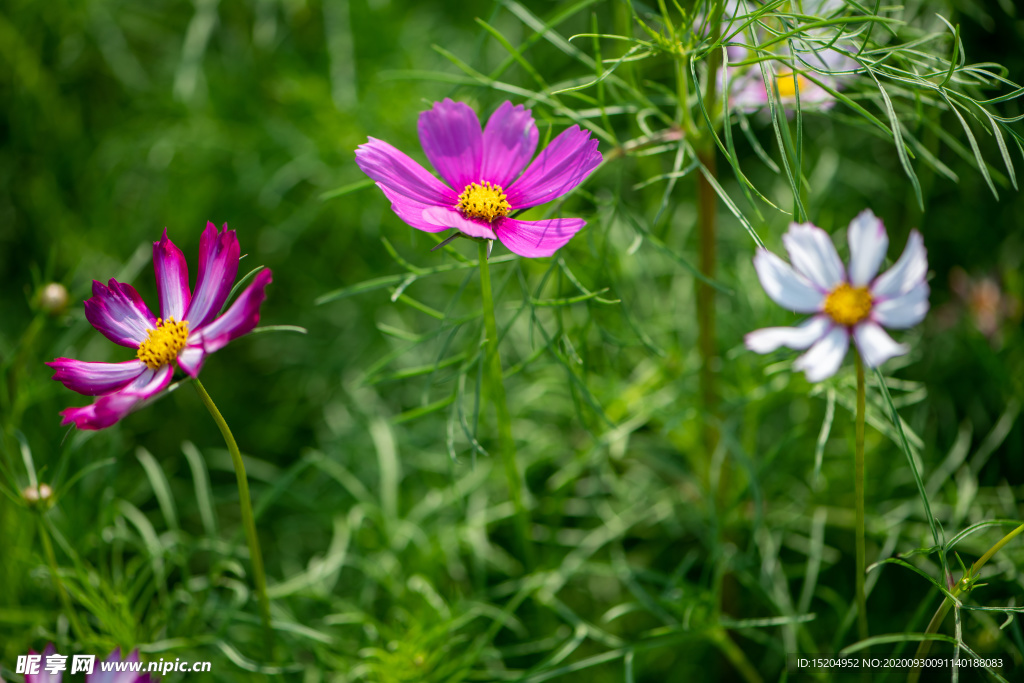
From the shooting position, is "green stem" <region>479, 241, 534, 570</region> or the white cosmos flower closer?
the white cosmos flower

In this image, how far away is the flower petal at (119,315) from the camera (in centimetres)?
61

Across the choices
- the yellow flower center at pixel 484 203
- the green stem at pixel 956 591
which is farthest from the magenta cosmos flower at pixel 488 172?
the green stem at pixel 956 591

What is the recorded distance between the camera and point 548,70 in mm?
1361

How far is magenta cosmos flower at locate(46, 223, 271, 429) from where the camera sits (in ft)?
1.77

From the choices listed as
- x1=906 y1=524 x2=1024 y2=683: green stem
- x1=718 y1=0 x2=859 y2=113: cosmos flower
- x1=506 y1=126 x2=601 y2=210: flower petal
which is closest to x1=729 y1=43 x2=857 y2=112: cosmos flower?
x1=718 y1=0 x2=859 y2=113: cosmos flower

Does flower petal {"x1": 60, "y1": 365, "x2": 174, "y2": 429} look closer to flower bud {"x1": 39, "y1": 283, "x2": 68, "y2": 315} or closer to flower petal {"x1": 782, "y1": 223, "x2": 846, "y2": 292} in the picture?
flower bud {"x1": 39, "y1": 283, "x2": 68, "y2": 315}

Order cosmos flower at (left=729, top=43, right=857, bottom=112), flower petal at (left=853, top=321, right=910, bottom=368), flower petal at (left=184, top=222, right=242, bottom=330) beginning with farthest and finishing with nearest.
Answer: cosmos flower at (left=729, top=43, right=857, bottom=112) < flower petal at (left=184, top=222, right=242, bottom=330) < flower petal at (left=853, top=321, right=910, bottom=368)

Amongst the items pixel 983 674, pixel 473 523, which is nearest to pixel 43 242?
pixel 473 523

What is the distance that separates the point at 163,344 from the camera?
58cm

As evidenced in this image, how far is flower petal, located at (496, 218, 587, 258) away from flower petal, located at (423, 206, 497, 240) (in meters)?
0.02

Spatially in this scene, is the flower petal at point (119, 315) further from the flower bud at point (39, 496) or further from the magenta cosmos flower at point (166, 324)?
the flower bud at point (39, 496)

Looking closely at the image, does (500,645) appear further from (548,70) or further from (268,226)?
(548,70)

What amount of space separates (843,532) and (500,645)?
476mm

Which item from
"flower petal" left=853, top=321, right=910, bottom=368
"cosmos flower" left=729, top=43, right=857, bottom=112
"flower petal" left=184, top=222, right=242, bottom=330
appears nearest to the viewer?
"flower petal" left=853, top=321, right=910, bottom=368
